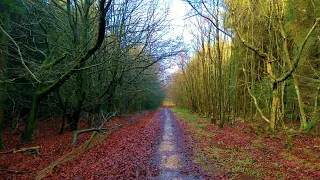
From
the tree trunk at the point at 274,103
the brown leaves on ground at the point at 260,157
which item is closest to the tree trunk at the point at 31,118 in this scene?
the brown leaves on ground at the point at 260,157

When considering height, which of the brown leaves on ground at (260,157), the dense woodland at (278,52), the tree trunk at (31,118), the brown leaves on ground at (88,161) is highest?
the dense woodland at (278,52)

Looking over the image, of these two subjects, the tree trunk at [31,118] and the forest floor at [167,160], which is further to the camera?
the tree trunk at [31,118]

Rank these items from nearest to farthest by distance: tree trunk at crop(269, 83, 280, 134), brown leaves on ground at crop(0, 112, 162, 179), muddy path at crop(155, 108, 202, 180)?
muddy path at crop(155, 108, 202, 180)
brown leaves on ground at crop(0, 112, 162, 179)
tree trunk at crop(269, 83, 280, 134)

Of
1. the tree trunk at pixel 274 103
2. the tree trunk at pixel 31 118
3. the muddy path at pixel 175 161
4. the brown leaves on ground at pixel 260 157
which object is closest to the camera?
the muddy path at pixel 175 161

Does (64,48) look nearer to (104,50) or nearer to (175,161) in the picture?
(104,50)

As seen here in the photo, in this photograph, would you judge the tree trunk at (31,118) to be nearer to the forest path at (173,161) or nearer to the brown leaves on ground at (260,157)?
the forest path at (173,161)

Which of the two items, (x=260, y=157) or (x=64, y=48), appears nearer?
(x=260, y=157)

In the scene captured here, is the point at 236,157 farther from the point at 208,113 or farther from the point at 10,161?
the point at 208,113

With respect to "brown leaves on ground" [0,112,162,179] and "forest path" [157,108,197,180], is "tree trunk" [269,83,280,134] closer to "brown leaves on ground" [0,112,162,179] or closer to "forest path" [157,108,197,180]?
"forest path" [157,108,197,180]

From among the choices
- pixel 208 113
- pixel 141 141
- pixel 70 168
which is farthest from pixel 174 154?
pixel 208 113

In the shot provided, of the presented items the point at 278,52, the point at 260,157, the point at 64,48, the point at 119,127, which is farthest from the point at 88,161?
the point at 278,52

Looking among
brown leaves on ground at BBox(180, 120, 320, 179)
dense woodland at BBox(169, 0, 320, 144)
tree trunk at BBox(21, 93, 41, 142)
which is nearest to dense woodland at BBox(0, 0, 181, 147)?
tree trunk at BBox(21, 93, 41, 142)

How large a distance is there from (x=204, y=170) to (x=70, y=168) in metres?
4.29

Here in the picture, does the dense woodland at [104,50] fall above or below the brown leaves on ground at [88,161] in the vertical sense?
above
